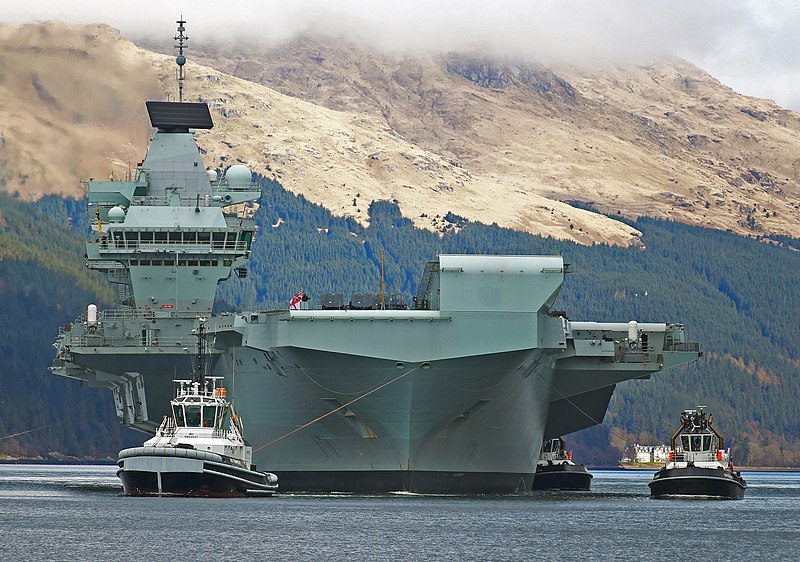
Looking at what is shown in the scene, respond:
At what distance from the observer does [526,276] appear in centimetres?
6119

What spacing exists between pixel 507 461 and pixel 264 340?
10153 millimetres

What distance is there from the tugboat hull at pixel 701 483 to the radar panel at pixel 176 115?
24.7 m

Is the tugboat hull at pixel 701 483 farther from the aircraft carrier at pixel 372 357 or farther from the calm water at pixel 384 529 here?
the aircraft carrier at pixel 372 357

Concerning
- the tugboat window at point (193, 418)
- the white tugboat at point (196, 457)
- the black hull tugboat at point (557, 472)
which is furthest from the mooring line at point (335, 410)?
the black hull tugboat at point (557, 472)

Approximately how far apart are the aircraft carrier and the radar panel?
4831 millimetres

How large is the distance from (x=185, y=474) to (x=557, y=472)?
2930 centimetres

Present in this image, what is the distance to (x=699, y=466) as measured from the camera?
72750mm

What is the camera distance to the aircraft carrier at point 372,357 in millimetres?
60844

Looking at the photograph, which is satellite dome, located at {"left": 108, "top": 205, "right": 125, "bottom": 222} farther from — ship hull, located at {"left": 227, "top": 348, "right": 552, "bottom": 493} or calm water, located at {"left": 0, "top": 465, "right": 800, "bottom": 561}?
calm water, located at {"left": 0, "top": 465, "right": 800, "bottom": 561}

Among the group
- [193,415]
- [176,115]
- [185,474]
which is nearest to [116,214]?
[176,115]

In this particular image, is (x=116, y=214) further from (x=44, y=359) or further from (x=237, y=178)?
(x=44, y=359)

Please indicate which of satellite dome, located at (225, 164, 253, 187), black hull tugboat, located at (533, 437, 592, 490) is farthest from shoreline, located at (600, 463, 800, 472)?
satellite dome, located at (225, 164, 253, 187)

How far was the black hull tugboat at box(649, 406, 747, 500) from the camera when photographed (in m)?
71.2

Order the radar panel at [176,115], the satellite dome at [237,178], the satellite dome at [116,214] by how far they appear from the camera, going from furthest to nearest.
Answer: the radar panel at [176,115]
the satellite dome at [237,178]
the satellite dome at [116,214]
